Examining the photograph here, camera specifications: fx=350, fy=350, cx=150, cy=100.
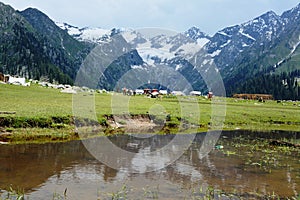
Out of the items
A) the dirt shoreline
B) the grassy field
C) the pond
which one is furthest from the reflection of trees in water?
the grassy field

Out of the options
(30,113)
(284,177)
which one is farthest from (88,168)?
(30,113)

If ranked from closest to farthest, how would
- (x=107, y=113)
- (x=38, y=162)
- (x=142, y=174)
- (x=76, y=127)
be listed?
1. (x=142, y=174)
2. (x=38, y=162)
3. (x=76, y=127)
4. (x=107, y=113)

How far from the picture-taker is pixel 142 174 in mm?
20844

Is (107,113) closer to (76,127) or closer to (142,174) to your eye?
(76,127)

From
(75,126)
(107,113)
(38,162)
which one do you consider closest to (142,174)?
(38,162)

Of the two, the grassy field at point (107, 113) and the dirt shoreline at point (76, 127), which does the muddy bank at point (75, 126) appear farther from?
the grassy field at point (107, 113)

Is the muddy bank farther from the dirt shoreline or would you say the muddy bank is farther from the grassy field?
the grassy field

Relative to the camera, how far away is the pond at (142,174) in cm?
1675

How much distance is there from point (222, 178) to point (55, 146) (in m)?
14.7

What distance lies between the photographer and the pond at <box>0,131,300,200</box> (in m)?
16.8

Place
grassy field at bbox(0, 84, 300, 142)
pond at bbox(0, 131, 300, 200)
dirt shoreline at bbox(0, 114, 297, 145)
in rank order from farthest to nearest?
grassy field at bbox(0, 84, 300, 142)
dirt shoreline at bbox(0, 114, 297, 145)
pond at bbox(0, 131, 300, 200)

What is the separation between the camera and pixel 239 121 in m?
61.1

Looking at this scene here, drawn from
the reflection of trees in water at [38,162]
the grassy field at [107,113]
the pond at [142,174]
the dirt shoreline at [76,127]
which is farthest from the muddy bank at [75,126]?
the pond at [142,174]

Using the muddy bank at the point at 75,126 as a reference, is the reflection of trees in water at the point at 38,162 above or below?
below
